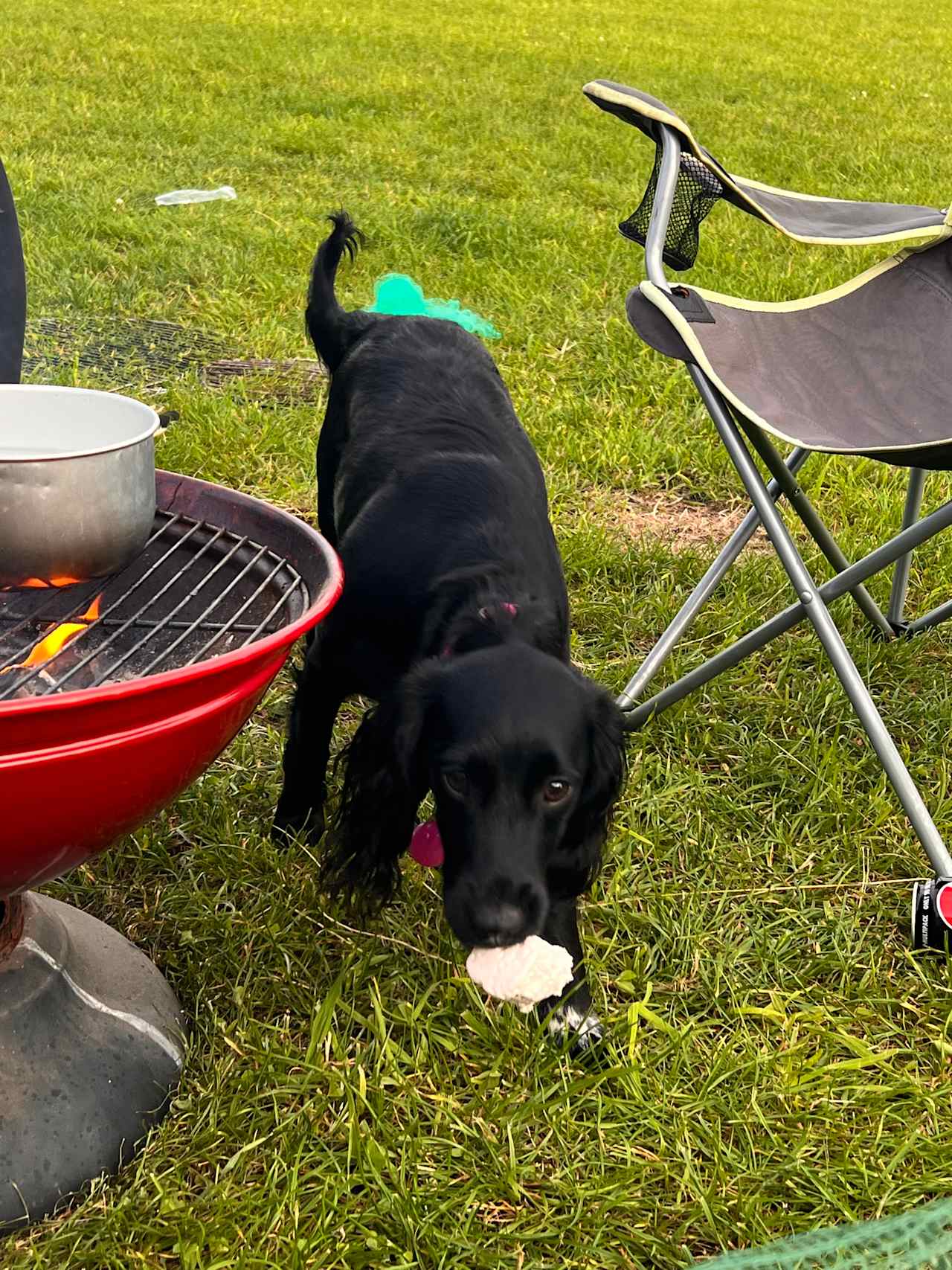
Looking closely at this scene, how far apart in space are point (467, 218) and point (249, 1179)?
187 inches

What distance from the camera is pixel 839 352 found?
2799 mm

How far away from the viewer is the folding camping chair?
7.14 ft

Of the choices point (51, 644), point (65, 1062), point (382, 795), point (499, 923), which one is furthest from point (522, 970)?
point (51, 644)

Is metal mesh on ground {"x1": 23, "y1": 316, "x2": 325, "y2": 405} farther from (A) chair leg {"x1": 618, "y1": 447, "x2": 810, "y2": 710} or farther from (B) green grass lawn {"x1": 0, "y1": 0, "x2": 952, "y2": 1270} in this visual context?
(A) chair leg {"x1": 618, "y1": 447, "x2": 810, "y2": 710}

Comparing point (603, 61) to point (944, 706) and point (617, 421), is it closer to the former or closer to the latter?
point (617, 421)

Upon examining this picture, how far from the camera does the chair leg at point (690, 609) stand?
2633mm

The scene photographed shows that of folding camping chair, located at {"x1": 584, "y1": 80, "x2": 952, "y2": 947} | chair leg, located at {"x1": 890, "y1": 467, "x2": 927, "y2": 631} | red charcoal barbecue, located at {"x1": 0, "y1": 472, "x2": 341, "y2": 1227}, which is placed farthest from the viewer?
chair leg, located at {"x1": 890, "y1": 467, "x2": 927, "y2": 631}

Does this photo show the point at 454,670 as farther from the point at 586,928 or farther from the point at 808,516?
the point at 808,516

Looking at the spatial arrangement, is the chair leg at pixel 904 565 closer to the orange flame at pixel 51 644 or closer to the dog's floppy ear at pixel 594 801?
the dog's floppy ear at pixel 594 801

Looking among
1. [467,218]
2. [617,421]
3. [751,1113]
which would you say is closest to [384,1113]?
[751,1113]

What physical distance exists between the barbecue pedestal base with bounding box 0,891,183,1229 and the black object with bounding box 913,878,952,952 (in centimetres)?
119

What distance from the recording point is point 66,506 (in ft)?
4.07

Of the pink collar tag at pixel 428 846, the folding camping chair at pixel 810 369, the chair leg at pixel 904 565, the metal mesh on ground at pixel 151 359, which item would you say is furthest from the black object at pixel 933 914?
the metal mesh on ground at pixel 151 359

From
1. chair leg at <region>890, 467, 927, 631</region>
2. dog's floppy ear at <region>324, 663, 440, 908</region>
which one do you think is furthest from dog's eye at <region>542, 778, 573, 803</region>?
chair leg at <region>890, 467, 927, 631</region>
